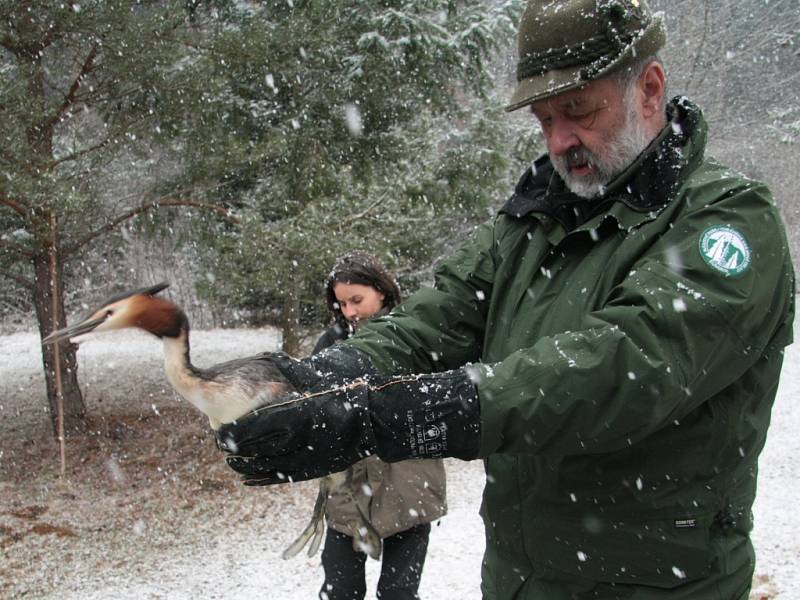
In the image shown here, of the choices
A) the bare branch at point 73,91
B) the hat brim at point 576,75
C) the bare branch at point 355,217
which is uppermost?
the bare branch at point 73,91

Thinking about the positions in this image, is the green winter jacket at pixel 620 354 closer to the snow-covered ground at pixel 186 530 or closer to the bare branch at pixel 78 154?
the snow-covered ground at pixel 186 530

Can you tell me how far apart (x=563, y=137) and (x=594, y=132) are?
0.09 m

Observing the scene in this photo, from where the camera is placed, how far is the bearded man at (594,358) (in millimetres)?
1459

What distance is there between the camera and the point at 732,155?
2444 centimetres

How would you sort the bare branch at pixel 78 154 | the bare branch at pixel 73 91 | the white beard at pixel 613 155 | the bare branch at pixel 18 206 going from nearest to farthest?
1. the white beard at pixel 613 155
2. the bare branch at pixel 18 206
3. the bare branch at pixel 78 154
4. the bare branch at pixel 73 91

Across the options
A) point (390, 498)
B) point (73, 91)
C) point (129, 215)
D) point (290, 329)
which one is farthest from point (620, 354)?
point (290, 329)

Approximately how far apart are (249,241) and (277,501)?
292 cm

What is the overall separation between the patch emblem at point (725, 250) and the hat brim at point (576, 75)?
1.69ft

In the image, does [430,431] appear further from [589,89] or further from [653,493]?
[589,89]

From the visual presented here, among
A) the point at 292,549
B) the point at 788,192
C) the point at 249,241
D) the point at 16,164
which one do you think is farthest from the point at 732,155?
the point at 292,549

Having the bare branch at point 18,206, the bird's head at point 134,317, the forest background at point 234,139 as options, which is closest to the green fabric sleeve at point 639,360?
the bird's head at point 134,317

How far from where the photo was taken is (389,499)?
3920mm

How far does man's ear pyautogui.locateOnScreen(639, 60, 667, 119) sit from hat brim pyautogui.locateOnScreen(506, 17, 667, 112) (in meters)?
0.04

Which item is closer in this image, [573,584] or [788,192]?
[573,584]
